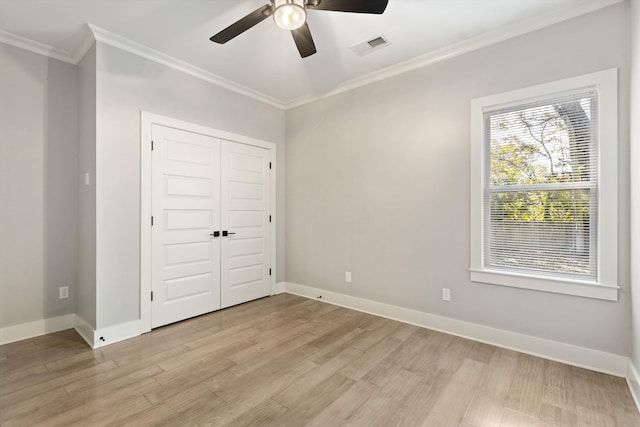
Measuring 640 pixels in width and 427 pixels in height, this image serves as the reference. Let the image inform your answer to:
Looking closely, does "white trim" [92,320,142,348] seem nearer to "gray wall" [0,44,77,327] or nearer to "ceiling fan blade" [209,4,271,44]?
"gray wall" [0,44,77,327]

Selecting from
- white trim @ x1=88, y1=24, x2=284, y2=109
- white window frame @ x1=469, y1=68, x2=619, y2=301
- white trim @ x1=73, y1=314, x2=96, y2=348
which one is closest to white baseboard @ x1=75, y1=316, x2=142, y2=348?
white trim @ x1=73, y1=314, x2=96, y2=348

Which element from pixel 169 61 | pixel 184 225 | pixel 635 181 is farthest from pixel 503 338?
pixel 169 61

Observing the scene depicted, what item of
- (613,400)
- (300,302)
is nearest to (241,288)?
(300,302)

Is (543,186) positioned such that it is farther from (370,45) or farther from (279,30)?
(279,30)

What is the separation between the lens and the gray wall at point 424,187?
2.32 metres

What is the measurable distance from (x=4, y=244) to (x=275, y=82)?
130 inches

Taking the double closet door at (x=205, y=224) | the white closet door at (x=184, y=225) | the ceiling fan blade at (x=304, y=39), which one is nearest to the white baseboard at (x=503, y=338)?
the double closet door at (x=205, y=224)

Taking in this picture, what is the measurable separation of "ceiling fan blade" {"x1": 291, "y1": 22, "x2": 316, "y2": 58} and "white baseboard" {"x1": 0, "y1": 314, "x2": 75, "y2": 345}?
3612 millimetres

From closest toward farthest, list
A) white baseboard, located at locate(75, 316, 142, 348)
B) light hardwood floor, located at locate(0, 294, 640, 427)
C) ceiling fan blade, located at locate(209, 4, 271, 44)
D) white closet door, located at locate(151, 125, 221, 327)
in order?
1. light hardwood floor, located at locate(0, 294, 640, 427)
2. ceiling fan blade, located at locate(209, 4, 271, 44)
3. white baseboard, located at locate(75, 316, 142, 348)
4. white closet door, located at locate(151, 125, 221, 327)

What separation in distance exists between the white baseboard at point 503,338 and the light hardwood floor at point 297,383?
0.09 metres

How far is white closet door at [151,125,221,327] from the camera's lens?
3.14 meters

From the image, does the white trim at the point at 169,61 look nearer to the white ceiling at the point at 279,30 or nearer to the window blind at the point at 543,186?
the white ceiling at the point at 279,30

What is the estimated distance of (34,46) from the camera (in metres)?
2.90

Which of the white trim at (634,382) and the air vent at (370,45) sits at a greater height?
the air vent at (370,45)
